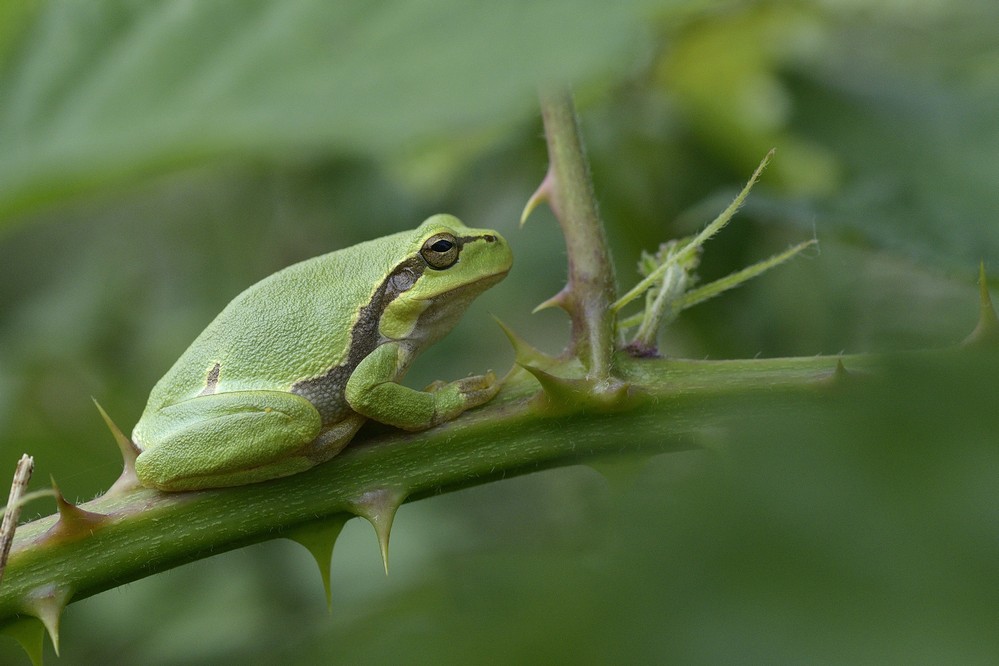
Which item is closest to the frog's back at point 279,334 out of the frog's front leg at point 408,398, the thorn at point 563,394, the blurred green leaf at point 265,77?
the frog's front leg at point 408,398

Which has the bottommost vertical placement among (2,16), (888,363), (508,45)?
(888,363)

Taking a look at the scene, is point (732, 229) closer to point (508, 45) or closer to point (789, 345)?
point (789, 345)

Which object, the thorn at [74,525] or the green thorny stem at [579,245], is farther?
the green thorny stem at [579,245]

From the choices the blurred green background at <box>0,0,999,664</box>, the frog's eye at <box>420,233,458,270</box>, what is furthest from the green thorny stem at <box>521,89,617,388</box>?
the frog's eye at <box>420,233,458,270</box>

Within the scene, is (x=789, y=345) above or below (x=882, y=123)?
below

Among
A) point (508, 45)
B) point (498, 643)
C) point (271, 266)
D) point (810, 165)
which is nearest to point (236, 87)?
point (508, 45)

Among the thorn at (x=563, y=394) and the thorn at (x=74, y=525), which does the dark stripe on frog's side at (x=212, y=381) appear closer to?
the thorn at (x=74, y=525)

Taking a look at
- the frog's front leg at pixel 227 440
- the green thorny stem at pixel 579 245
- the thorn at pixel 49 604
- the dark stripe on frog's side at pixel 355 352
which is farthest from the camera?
the dark stripe on frog's side at pixel 355 352
